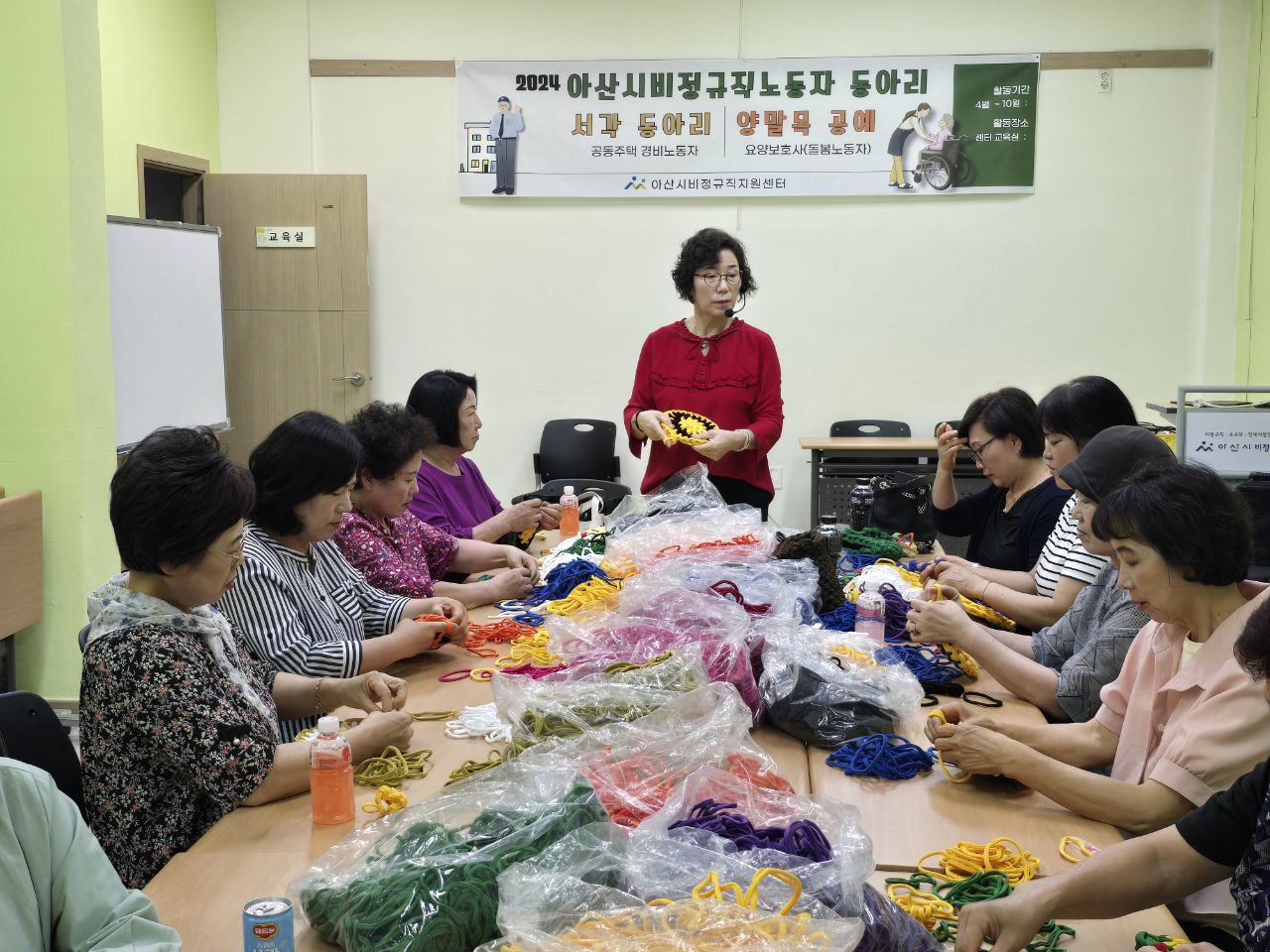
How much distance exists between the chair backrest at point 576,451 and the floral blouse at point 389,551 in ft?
10.1

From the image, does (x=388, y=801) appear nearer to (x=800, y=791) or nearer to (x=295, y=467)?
(x=800, y=791)

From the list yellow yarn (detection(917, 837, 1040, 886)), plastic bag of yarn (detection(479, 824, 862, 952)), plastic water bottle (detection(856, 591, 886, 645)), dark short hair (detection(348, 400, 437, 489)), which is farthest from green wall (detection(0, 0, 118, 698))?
yellow yarn (detection(917, 837, 1040, 886))

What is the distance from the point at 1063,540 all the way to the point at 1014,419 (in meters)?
0.55

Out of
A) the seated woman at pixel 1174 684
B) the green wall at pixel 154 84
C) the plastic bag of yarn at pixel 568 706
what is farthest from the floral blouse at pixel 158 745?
the green wall at pixel 154 84

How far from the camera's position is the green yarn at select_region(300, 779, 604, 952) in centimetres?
140

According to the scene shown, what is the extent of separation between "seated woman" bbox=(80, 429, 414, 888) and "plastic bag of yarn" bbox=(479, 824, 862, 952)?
24.3 inches

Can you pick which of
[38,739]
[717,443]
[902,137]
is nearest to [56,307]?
[717,443]

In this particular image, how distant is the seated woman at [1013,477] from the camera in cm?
335

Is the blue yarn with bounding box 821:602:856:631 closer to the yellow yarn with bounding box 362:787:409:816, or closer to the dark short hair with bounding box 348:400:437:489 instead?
the dark short hair with bounding box 348:400:437:489

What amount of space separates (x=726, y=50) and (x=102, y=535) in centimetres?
411

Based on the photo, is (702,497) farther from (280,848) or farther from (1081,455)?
(280,848)

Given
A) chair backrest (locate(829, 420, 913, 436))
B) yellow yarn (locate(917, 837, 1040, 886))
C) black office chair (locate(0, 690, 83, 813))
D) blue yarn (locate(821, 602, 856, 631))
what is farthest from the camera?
chair backrest (locate(829, 420, 913, 436))

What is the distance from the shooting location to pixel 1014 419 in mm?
3371

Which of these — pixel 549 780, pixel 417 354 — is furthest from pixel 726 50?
pixel 549 780
